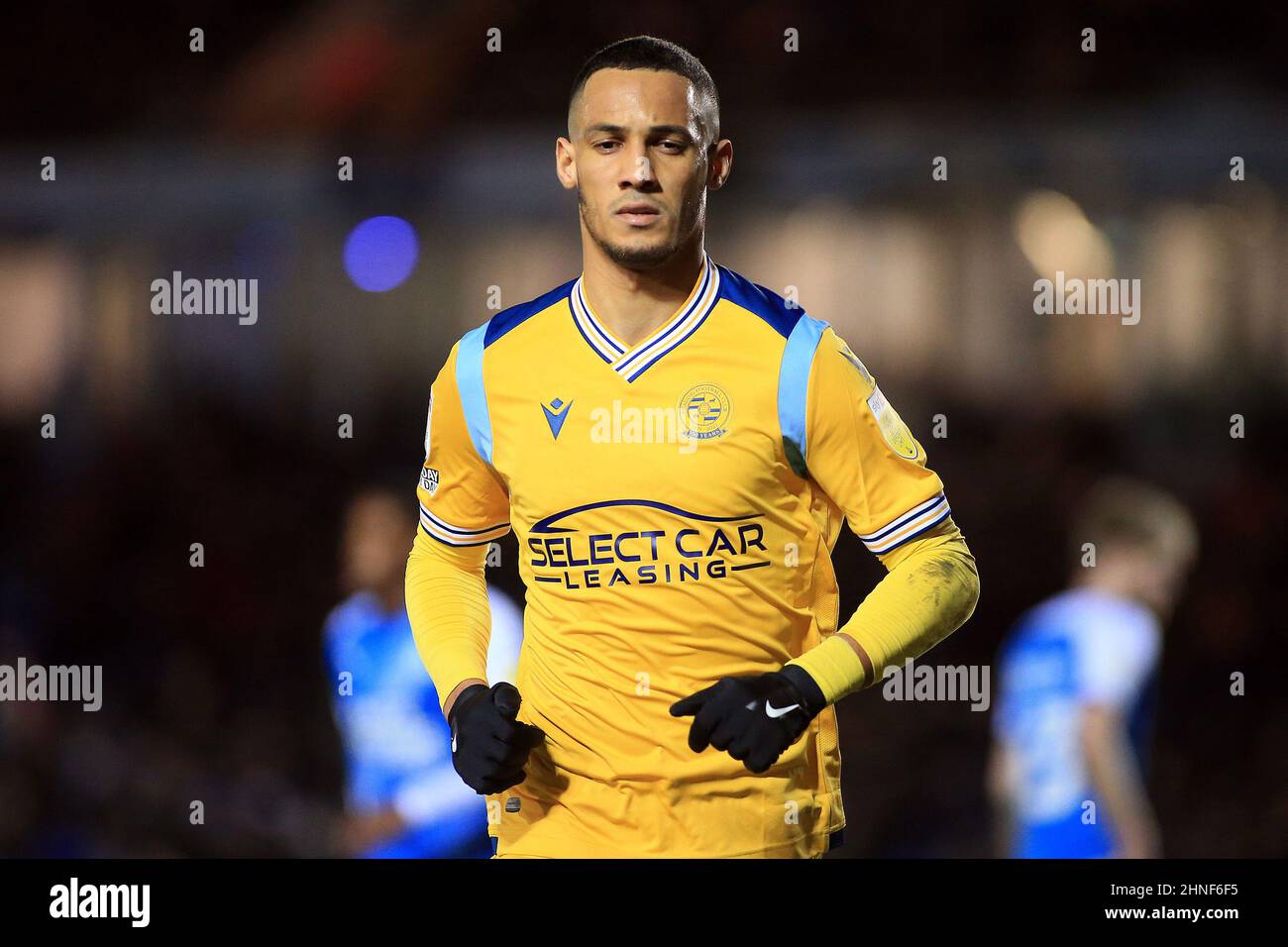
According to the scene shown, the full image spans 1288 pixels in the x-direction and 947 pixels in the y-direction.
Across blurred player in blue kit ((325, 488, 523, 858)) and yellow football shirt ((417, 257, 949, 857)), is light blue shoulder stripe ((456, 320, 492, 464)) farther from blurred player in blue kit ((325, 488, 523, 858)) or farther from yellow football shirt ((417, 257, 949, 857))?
blurred player in blue kit ((325, 488, 523, 858))

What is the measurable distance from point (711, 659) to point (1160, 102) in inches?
212

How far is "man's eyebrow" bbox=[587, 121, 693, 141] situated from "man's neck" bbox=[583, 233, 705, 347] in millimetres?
172

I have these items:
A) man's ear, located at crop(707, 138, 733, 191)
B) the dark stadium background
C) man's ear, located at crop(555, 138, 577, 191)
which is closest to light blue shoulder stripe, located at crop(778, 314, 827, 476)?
man's ear, located at crop(707, 138, 733, 191)

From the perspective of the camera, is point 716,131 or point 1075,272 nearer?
point 716,131

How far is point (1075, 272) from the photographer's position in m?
6.52

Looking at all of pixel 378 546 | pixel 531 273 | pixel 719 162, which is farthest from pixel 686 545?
pixel 531 273

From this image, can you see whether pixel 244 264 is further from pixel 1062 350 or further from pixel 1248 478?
pixel 1248 478

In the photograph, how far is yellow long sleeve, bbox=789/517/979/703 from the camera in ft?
6.93

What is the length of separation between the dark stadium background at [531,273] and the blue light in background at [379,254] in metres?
0.07

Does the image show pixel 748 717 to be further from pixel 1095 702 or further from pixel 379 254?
pixel 379 254

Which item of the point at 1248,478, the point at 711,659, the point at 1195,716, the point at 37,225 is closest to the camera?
the point at 711,659

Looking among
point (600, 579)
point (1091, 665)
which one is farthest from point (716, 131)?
point (1091, 665)

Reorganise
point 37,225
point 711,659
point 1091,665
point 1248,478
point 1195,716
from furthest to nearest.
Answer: point 37,225 < point 1248,478 < point 1195,716 < point 1091,665 < point 711,659

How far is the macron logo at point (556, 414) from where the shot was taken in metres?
2.27
